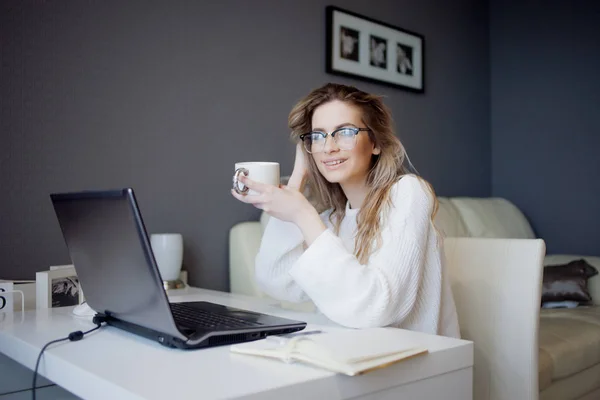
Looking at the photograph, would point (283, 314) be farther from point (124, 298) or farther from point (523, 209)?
point (523, 209)

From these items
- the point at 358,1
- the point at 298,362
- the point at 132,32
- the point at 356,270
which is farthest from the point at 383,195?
the point at 358,1

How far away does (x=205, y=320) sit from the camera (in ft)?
3.56

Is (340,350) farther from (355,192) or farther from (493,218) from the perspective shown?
(493,218)

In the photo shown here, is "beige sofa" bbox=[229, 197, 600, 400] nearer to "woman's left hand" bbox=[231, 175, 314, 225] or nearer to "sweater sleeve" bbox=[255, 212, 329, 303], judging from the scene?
"sweater sleeve" bbox=[255, 212, 329, 303]

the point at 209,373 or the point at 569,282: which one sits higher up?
the point at 209,373

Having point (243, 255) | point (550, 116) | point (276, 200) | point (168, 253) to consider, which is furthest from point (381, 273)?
point (550, 116)

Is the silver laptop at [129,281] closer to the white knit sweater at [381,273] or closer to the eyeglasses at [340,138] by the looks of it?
the white knit sweater at [381,273]

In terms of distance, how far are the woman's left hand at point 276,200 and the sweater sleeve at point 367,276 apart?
0.10 meters

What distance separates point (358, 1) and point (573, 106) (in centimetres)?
152

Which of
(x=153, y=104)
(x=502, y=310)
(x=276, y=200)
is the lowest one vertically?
(x=502, y=310)

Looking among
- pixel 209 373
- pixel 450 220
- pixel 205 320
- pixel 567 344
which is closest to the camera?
pixel 209 373

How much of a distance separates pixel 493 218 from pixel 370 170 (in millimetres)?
1925

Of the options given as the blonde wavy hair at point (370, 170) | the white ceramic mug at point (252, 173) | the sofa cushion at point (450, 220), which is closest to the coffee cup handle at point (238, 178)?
the white ceramic mug at point (252, 173)

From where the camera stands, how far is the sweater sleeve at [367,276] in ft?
3.57
